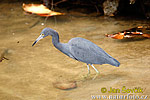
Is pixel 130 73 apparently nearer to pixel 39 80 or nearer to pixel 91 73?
pixel 91 73

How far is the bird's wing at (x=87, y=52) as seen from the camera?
3.41m

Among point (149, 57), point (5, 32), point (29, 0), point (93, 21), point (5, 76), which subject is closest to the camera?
point (5, 76)

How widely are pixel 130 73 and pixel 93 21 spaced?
2.42m

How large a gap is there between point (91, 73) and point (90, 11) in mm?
2989

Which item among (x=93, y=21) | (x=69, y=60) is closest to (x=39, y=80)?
(x=69, y=60)

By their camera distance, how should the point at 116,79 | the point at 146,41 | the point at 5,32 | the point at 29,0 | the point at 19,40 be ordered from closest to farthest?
the point at 116,79
the point at 146,41
the point at 19,40
the point at 5,32
the point at 29,0

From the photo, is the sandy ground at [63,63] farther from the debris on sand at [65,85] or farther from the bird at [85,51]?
the bird at [85,51]

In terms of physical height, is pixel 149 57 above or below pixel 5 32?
above

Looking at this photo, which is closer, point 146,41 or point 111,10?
point 146,41

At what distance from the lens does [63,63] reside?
4.02m

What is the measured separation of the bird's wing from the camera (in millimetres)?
3412

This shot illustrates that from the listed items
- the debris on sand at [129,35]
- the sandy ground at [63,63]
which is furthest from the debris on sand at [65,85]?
the debris on sand at [129,35]

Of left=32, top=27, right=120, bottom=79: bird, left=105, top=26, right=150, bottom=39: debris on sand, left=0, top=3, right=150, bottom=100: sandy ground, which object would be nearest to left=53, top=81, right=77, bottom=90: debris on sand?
left=0, top=3, right=150, bottom=100: sandy ground

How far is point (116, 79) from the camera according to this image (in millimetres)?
3428
